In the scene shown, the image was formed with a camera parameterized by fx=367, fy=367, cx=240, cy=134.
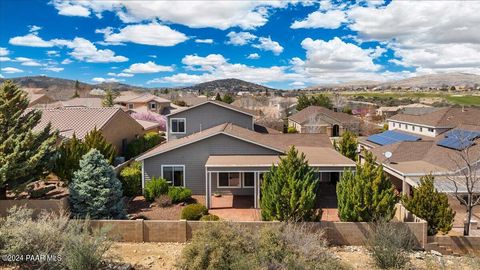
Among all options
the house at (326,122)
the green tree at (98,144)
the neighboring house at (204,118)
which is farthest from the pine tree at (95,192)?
the house at (326,122)

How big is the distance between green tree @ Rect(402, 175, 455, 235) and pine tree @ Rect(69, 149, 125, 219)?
15.4 meters

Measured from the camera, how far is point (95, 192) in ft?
62.8

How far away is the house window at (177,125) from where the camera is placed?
3678 centimetres

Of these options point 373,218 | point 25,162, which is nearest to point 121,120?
point 25,162

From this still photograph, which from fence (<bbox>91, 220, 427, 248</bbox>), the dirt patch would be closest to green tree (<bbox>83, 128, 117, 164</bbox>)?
fence (<bbox>91, 220, 427, 248</bbox>)

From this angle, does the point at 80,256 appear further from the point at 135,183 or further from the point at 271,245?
the point at 135,183

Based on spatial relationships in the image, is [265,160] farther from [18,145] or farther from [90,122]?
[90,122]

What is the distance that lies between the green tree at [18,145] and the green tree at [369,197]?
16001 millimetres

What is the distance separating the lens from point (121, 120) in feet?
117

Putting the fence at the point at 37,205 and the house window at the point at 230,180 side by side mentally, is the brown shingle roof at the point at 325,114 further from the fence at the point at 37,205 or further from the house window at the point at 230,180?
the fence at the point at 37,205

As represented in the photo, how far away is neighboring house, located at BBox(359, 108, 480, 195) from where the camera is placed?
2427cm

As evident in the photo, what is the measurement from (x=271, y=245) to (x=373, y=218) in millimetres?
A: 6878

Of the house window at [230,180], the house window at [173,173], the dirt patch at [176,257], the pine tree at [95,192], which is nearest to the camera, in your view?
→ the dirt patch at [176,257]

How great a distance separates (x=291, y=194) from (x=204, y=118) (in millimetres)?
20060
